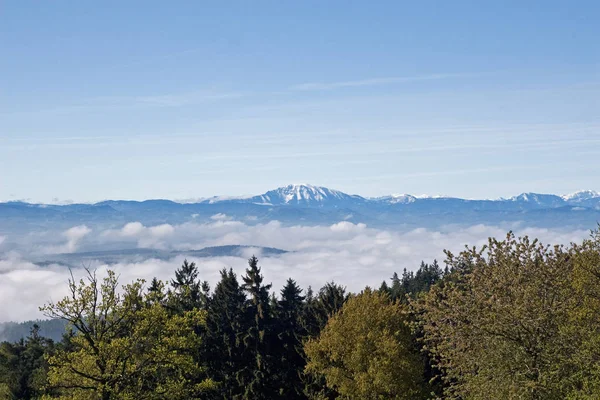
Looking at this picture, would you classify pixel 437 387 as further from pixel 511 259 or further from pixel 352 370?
pixel 511 259

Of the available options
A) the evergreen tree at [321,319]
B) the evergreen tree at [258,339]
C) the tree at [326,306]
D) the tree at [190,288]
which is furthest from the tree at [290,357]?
the tree at [190,288]

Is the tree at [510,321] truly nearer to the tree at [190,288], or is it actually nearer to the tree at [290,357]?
the tree at [290,357]

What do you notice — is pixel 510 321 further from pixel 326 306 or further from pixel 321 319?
pixel 326 306

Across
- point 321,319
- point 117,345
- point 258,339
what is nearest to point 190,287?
point 258,339

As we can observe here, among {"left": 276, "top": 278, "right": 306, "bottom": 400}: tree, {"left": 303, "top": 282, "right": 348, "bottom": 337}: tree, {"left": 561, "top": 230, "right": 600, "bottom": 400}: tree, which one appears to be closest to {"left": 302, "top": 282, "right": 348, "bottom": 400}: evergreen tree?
{"left": 303, "top": 282, "right": 348, "bottom": 337}: tree

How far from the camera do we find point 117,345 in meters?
27.9

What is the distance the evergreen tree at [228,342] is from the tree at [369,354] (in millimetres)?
13320

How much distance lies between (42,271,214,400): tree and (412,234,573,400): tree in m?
12.3

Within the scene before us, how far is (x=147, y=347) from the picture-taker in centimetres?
2920

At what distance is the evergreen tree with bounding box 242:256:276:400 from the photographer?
193 ft

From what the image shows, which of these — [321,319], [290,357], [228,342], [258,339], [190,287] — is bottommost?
[290,357]

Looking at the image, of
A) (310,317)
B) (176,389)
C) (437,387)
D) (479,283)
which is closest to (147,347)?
(176,389)

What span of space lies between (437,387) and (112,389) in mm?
31297

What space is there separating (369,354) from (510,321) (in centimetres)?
2105
